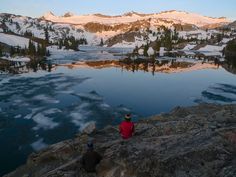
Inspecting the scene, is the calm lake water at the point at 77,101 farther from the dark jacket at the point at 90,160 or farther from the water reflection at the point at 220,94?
the dark jacket at the point at 90,160

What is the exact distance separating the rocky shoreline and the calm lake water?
6.60m

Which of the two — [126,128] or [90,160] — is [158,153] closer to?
[126,128]

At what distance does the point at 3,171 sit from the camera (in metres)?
28.8

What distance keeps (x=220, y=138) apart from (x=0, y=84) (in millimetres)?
59177

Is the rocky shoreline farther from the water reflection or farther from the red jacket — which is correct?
the water reflection

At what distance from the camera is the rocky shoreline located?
19484mm

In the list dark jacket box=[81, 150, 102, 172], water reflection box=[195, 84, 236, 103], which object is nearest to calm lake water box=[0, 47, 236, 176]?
water reflection box=[195, 84, 236, 103]

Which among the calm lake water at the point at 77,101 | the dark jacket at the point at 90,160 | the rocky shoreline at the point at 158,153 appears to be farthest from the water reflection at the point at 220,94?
the dark jacket at the point at 90,160

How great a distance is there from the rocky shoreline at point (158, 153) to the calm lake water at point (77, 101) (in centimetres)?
660

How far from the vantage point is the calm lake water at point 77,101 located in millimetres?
36656

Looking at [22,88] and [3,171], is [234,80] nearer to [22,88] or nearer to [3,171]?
[22,88]

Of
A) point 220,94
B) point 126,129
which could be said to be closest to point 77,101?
point 220,94

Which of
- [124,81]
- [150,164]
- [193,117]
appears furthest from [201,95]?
[150,164]

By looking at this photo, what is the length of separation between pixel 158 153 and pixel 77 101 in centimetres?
3432
